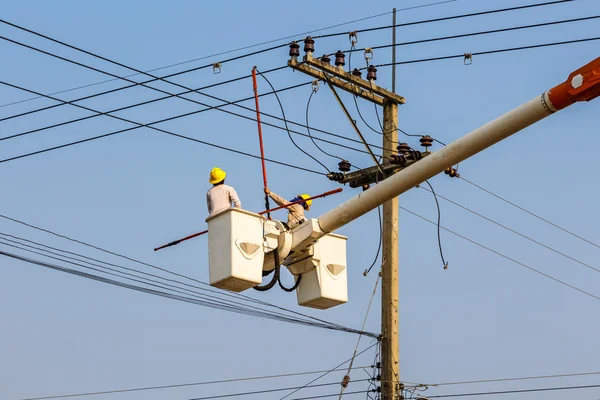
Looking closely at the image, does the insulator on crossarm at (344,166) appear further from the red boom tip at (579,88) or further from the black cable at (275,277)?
the red boom tip at (579,88)

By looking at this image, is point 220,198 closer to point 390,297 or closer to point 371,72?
point 390,297

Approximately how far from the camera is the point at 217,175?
623 inches

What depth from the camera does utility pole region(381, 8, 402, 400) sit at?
63.9 ft

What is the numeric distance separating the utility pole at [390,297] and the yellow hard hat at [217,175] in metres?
4.19

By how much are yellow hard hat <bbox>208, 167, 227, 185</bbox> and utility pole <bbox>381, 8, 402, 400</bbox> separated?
13.7 feet

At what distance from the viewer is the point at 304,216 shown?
53.1 feet

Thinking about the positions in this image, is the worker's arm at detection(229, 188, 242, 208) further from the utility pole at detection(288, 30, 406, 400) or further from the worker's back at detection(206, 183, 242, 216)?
the utility pole at detection(288, 30, 406, 400)

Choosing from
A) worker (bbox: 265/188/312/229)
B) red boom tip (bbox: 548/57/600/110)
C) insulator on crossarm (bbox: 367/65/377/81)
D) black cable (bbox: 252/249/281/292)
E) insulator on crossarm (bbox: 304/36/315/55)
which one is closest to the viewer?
red boom tip (bbox: 548/57/600/110)

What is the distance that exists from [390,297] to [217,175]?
485 cm

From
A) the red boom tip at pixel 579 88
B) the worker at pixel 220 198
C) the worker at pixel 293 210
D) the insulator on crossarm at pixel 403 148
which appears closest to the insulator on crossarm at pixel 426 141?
the insulator on crossarm at pixel 403 148

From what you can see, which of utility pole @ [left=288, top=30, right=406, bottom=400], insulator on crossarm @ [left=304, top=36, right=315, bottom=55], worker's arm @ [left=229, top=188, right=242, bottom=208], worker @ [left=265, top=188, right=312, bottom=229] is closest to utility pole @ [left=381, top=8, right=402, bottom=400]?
utility pole @ [left=288, top=30, right=406, bottom=400]

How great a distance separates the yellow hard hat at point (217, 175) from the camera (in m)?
15.8

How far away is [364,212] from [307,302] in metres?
1.67

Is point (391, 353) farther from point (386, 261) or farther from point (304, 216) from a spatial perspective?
point (304, 216)
